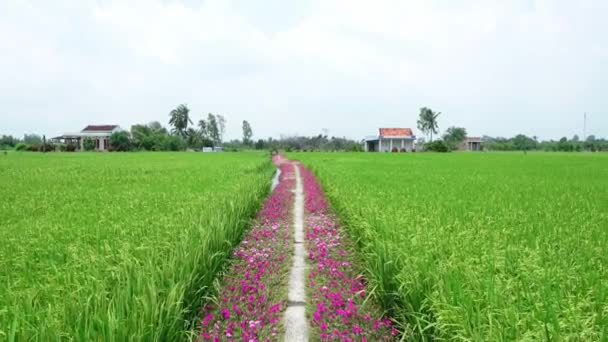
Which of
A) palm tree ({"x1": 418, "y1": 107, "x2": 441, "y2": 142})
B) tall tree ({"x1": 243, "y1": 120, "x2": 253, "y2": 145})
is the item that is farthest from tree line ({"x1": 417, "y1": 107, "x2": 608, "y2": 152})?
tall tree ({"x1": 243, "y1": 120, "x2": 253, "y2": 145})

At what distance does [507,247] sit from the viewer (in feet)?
12.7

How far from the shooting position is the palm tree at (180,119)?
86.6 metres

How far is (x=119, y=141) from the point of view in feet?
220

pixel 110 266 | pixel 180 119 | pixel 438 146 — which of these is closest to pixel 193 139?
pixel 180 119

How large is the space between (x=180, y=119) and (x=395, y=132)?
52176 mm

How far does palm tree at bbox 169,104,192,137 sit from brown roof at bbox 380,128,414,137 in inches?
1921

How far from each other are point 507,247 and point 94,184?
1213 centimetres

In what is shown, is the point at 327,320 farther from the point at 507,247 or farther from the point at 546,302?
the point at 507,247

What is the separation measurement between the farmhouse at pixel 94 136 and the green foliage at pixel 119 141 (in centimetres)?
484

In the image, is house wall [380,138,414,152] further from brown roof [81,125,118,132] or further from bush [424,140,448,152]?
brown roof [81,125,118,132]

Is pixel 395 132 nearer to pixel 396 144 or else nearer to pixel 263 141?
pixel 396 144

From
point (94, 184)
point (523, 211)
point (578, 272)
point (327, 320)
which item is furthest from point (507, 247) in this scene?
point (94, 184)

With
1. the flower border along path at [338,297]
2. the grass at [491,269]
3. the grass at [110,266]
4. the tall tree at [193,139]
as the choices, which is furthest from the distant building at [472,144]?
the grass at [110,266]

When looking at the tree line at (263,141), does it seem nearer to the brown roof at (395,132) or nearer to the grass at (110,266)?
the brown roof at (395,132)
